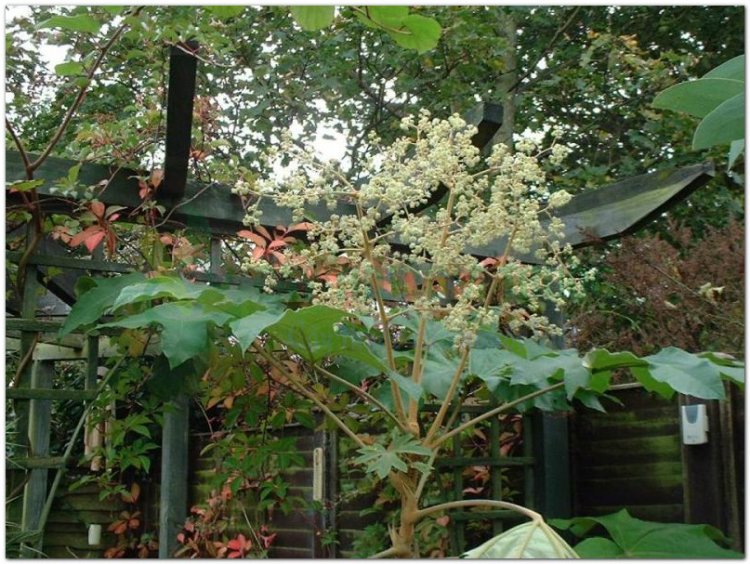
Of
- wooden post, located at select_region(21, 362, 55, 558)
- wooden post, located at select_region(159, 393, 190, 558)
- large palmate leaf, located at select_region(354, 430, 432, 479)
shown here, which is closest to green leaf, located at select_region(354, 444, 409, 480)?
large palmate leaf, located at select_region(354, 430, 432, 479)

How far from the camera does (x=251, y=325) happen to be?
5.06ft

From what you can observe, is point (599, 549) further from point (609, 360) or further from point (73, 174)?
point (73, 174)

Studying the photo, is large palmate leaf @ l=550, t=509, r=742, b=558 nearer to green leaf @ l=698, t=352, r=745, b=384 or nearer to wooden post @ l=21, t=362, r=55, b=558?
green leaf @ l=698, t=352, r=745, b=384

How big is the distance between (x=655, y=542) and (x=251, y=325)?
112 cm

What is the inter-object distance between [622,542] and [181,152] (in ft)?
4.75

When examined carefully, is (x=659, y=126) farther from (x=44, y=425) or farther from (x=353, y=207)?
(x=44, y=425)

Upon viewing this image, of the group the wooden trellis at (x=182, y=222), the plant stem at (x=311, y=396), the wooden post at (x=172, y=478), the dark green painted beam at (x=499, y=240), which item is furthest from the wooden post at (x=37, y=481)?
the plant stem at (x=311, y=396)

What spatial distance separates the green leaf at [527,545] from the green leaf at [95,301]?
42.6 inches

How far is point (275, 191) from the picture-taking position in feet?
5.90

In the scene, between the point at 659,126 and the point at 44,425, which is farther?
the point at 659,126

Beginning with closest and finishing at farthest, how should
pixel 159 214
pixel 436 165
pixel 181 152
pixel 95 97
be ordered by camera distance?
pixel 436 165 < pixel 181 152 < pixel 159 214 < pixel 95 97

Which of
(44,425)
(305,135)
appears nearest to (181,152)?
(44,425)

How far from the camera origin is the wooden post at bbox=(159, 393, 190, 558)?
322 centimetres

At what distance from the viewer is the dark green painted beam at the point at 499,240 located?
2311 millimetres
